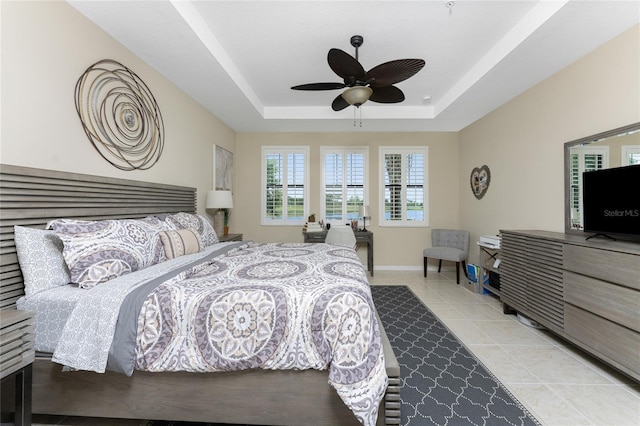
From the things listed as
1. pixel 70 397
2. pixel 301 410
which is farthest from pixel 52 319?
pixel 301 410

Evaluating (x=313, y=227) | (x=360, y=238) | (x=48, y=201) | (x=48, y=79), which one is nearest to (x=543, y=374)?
(x=360, y=238)

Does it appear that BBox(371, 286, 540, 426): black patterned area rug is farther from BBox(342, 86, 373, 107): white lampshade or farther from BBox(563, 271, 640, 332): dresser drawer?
BBox(342, 86, 373, 107): white lampshade

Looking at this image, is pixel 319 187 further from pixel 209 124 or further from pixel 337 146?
pixel 209 124

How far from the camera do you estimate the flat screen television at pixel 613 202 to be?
1.97 meters

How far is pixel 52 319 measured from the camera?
4.55 ft

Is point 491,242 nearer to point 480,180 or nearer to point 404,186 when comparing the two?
point 480,180

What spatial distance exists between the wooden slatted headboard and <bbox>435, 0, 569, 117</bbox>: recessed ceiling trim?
3.71m

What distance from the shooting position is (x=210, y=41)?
245 cm

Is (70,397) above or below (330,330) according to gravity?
below

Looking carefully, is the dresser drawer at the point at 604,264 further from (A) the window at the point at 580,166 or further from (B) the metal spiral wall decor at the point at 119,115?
(B) the metal spiral wall decor at the point at 119,115

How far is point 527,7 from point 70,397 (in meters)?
4.13

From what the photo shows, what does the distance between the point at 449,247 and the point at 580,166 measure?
2399 mm

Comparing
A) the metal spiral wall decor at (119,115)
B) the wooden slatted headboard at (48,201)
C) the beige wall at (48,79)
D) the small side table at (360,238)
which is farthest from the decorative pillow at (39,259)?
the small side table at (360,238)

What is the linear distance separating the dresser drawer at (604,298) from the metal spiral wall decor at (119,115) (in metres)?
3.97
